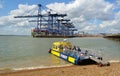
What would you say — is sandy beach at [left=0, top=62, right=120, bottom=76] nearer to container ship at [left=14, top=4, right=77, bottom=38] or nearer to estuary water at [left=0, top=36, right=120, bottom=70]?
estuary water at [left=0, top=36, right=120, bottom=70]

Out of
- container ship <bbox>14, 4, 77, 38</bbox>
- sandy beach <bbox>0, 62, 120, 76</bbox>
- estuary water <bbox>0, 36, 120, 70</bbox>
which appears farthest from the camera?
container ship <bbox>14, 4, 77, 38</bbox>

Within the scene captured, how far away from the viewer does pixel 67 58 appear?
2406cm

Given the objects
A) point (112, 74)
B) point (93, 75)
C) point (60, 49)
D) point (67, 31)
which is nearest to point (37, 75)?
point (93, 75)

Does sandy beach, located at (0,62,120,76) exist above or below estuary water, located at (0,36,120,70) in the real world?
above

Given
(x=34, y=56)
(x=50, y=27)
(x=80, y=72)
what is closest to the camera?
(x=80, y=72)

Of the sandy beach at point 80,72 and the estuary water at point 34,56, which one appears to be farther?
the estuary water at point 34,56

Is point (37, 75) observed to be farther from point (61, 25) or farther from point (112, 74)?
point (61, 25)

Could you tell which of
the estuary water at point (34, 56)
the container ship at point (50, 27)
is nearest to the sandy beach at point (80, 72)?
the estuary water at point (34, 56)

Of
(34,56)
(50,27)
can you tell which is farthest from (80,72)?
(50,27)

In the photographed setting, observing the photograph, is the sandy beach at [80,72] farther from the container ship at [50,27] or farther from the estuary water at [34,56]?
the container ship at [50,27]

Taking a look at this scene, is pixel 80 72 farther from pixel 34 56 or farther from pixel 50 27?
pixel 50 27

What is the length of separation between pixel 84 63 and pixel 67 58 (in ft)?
8.79

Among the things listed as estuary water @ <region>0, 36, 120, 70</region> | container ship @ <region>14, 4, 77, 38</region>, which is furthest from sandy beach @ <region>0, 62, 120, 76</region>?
container ship @ <region>14, 4, 77, 38</region>

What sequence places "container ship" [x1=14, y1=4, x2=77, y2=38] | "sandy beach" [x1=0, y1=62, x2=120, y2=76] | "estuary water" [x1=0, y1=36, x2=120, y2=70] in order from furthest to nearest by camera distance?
"container ship" [x1=14, y1=4, x2=77, y2=38] → "estuary water" [x1=0, y1=36, x2=120, y2=70] → "sandy beach" [x1=0, y1=62, x2=120, y2=76]
